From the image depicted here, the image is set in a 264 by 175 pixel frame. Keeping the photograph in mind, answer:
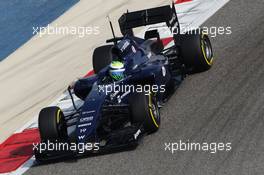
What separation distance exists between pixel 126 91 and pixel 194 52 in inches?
76.4

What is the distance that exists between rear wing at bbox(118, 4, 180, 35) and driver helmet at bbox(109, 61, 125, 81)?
148 cm

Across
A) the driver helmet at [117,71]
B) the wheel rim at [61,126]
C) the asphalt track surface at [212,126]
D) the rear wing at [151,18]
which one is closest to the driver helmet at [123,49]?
the driver helmet at [117,71]

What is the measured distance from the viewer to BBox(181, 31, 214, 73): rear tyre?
528 inches

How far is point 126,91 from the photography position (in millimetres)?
12211

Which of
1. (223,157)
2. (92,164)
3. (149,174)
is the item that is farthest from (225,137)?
(92,164)

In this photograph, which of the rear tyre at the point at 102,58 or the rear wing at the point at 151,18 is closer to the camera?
the rear wing at the point at 151,18

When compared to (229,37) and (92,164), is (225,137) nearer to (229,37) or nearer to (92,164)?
(92,164)

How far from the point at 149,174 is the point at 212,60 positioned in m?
4.53

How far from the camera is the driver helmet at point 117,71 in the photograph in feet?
40.7

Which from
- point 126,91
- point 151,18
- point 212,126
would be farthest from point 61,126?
point 151,18

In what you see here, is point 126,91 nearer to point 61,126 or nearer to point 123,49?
point 123,49

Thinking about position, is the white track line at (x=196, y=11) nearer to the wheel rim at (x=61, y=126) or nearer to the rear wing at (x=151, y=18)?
the rear wing at (x=151, y=18)

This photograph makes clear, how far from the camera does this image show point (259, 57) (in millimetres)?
14148

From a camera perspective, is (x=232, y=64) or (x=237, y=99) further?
(x=232, y=64)
